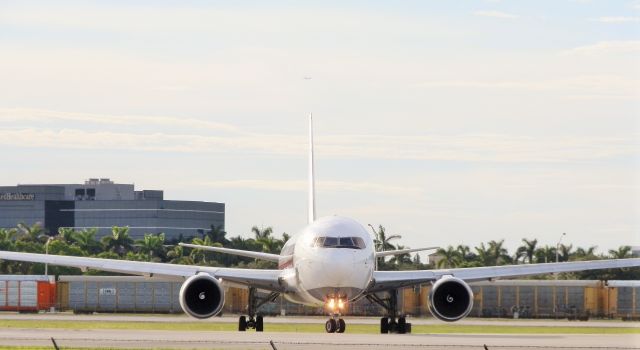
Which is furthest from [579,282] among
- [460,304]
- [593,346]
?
[593,346]

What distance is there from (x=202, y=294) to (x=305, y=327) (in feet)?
28.4

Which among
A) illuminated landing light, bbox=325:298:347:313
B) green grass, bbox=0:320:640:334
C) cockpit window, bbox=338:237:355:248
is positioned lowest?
green grass, bbox=0:320:640:334

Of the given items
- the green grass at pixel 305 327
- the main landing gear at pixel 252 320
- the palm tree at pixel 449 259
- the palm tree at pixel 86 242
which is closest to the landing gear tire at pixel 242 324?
the main landing gear at pixel 252 320

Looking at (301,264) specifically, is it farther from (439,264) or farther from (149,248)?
(149,248)

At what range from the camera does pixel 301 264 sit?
5356 cm

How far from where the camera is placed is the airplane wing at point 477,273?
55844 millimetres

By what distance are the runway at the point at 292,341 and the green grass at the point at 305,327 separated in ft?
13.8

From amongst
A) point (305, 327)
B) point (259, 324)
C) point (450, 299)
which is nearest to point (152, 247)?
point (305, 327)

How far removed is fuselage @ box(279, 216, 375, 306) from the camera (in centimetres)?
5175

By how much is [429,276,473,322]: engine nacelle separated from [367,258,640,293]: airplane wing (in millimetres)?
1393

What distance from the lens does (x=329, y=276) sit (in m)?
51.8

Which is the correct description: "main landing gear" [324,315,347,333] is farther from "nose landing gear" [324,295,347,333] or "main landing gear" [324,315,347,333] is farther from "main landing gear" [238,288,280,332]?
"main landing gear" [238,288,280,332]

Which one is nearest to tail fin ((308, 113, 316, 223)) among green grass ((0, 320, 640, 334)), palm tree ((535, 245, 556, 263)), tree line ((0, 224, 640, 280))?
green grass ((0, 320, 640, 334))

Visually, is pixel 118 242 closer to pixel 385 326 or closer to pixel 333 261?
pixel 385 326
